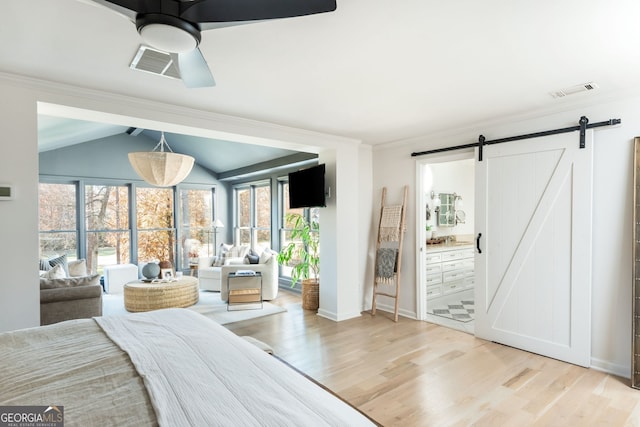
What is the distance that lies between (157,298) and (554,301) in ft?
15.9

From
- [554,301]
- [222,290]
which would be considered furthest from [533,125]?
[222,290]

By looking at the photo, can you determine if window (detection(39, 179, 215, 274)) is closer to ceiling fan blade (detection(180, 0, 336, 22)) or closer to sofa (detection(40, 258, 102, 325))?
sofa (detection(40, 258, 102, 325))

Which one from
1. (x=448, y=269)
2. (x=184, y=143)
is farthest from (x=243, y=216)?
(x=448, y=269)

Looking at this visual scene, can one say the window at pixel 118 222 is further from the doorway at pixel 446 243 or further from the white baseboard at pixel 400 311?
the doorway at pixel 446 243

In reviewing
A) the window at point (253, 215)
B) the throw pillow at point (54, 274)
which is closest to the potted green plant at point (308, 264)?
the window at point (253, 215)

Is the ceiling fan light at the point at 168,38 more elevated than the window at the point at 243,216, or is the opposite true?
the ceiling fan light at the point at 168,38

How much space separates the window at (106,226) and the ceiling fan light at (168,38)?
255 inches

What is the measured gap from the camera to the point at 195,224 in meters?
8.10

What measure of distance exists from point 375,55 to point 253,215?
590 cm

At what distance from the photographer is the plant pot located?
4.90 meters

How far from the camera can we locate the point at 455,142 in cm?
405

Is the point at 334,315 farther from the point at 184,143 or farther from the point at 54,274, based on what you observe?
the point at 184,143

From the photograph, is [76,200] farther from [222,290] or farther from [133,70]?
[133,70]
